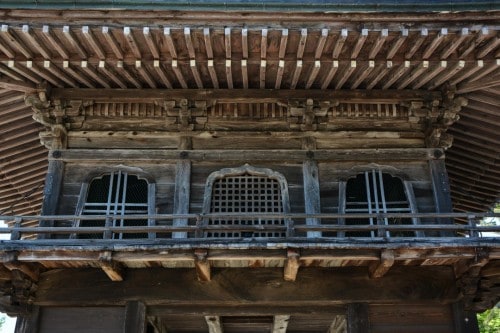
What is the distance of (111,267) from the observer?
8695 mm

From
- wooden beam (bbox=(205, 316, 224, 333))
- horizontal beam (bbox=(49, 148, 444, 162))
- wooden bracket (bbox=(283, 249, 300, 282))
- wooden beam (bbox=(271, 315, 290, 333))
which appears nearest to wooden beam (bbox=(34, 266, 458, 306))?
wooden bracket (bbox=(283, 249, 300, 282))

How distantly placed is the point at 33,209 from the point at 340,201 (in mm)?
8485

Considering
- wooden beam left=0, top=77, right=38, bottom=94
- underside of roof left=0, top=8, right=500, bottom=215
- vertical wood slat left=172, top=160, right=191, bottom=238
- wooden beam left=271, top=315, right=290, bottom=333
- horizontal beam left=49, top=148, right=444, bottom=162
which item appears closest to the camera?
underside of roof left=0, top=8, right=500, bottom=215

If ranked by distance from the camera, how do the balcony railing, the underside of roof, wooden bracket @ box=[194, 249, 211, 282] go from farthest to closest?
1. the underside of roof
2. the balcony railing
3. wooden bracket @ box=[194, 249, 211, 282]

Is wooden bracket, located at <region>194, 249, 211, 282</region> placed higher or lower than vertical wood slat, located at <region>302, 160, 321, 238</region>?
lower

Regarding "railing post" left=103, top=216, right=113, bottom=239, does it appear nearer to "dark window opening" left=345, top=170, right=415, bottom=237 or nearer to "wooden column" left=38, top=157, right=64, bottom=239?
"wooden column" left=38, top=157, right=64, bottom=239

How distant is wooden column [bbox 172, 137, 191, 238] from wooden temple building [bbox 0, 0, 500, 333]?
0.08 ft

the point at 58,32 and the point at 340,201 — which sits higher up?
the point at 58,32

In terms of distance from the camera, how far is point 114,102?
10.5 meters

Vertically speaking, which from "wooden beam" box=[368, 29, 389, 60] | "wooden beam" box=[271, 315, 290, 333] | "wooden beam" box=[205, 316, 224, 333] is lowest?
"wooden beam" box=[271, 315, 290, 333]

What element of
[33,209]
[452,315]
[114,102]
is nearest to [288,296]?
[452,315]

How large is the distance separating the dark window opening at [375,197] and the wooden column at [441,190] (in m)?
0.51

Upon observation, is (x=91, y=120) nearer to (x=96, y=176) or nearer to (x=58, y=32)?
(x=96, y=176)

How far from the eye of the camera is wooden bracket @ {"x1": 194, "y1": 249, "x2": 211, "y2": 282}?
8.47 m
